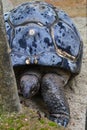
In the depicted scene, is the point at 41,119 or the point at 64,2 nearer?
the point at 41,119

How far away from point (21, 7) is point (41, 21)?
266mm

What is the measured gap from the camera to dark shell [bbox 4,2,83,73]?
133 inches

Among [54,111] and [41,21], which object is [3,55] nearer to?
[54,111]

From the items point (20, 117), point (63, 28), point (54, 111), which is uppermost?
point (63, 28)

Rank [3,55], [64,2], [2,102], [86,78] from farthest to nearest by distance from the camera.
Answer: [64,2] → [86,78] → [2,102] → [3,55]

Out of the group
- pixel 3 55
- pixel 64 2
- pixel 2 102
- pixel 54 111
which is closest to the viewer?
pixel 3 55

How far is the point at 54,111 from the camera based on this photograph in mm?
3254

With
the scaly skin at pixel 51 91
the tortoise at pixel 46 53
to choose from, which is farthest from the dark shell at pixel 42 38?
the scaly skin at pixel 51 91

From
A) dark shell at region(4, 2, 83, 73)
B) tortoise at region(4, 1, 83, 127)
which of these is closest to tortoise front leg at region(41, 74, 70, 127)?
tortoise at region(4, 1, 83, 127)

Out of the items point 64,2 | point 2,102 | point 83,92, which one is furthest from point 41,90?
point 64,2

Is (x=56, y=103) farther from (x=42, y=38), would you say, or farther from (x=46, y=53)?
(x=42, y=38)

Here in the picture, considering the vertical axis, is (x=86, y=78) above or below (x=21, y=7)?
below

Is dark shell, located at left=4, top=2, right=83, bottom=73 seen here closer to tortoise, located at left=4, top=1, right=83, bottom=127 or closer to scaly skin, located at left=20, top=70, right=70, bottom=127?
tortoise, located at left=4, top=1, right=83, bottom=127

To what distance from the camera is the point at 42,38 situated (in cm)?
344
